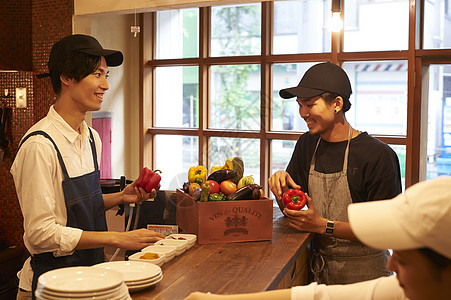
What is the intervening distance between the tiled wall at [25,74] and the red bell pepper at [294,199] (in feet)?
9.02

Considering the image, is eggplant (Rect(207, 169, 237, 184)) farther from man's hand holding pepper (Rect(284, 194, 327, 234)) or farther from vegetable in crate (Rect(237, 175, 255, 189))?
man's hand holding pepper (Rect(284, 194, 327, 234))

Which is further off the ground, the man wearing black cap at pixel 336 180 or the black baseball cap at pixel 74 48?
the black baseball cap at pixel 74 48

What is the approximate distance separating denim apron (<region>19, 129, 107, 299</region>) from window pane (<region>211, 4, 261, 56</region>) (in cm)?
284

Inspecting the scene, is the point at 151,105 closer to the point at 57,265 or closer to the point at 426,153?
the point at 426,153

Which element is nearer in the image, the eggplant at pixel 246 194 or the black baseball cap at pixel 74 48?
the black baseball cap at pixel 74 48

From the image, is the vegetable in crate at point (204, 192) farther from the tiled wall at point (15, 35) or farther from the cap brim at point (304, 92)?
the tiled wall at point (15, 35)

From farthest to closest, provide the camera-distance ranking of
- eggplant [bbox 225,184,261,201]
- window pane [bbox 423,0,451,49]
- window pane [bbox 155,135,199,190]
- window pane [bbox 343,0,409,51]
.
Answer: window pane [bbox 155,135,199,190] → window pane [bbox 343,0,409,51] → window pane [bbox 423,0,451,49] → eggplant [bbox 225,184,261,201]

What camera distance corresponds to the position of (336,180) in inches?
111

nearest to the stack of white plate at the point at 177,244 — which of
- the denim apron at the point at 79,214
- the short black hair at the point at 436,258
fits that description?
the denim apron at the point at 79,214

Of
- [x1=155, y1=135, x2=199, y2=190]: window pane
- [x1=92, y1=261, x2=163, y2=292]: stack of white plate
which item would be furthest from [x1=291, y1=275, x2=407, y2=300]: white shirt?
[x1=155, y1=135, x2=199, y2=190]: window pane

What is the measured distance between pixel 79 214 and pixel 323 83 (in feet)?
4.76

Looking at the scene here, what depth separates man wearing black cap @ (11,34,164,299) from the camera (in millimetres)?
2133

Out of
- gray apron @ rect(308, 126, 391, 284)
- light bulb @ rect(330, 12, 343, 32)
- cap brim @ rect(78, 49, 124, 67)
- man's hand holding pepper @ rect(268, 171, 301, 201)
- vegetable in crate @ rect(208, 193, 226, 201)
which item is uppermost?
light bulb @ rect(330, 12, 343, 32)

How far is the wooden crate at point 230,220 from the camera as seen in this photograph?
2498mm
